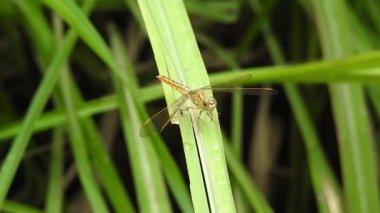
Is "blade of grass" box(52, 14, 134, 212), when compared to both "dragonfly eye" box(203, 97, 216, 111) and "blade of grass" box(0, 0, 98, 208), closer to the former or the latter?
"blade of grass" box(0, 0, 98, 208)

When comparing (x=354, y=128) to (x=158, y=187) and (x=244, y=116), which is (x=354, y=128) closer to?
(x=158, y=187)

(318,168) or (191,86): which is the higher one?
(191,86)

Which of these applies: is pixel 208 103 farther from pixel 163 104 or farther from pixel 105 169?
pixel 163 104

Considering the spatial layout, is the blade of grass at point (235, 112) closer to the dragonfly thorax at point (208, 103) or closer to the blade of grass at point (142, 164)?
the blade of grass at point (142, 164)

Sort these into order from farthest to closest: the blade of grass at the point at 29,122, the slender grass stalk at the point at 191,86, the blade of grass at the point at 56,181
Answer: the blade of grass at the point at 56,181 → the blade of grass at the point at 29,122 → the slender grass stalk at the point at 191,86

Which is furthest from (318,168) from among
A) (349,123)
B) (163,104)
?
(163,104)

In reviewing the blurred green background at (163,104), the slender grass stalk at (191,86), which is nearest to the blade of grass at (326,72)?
the blurred green background at (163,104)
